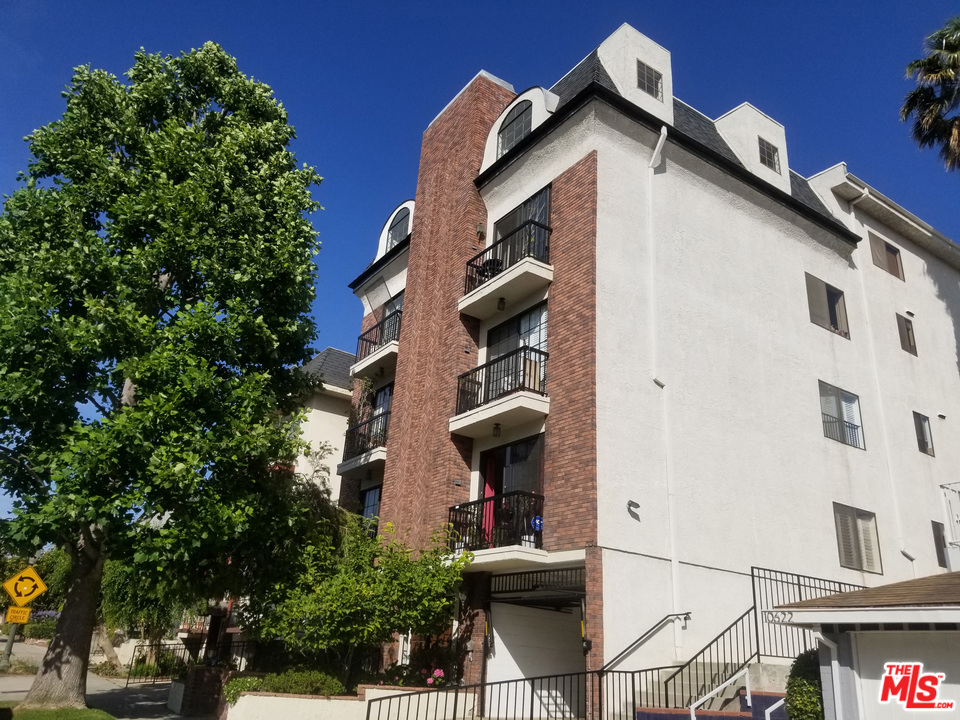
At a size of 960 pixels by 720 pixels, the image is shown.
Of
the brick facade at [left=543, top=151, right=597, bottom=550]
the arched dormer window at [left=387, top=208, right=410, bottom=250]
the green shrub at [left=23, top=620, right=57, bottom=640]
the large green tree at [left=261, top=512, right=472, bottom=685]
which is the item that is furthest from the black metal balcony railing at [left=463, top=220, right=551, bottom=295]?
the green shrub at [left=23, top=620, right=57, bottom=640]

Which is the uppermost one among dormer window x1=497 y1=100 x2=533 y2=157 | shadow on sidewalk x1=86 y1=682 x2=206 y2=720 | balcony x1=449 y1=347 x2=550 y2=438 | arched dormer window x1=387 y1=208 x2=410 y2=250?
arched dormer window x1=387 y1=208 x2=410 y2=250

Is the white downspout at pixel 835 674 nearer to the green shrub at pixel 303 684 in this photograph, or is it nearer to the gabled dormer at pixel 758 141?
the green shrub at pixel 303 684

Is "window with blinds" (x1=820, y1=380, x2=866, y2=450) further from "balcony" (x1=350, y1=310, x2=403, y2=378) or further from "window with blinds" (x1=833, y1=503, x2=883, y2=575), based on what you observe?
"balcony" (x1=350, y1=310, x2=403, y2=378)

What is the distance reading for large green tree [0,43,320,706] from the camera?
44.6ft

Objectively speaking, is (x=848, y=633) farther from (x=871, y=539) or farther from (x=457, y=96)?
(x=457, y=96)

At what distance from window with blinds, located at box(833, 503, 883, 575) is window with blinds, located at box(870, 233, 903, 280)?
867cm

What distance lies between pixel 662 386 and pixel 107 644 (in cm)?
2803

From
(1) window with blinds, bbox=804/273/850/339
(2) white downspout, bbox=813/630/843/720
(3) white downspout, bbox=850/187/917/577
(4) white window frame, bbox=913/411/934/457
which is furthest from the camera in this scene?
(4) white window frame, bbox=913/411/934/457

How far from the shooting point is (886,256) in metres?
24.0

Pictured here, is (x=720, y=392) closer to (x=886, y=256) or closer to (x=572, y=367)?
(x=572, y=367)

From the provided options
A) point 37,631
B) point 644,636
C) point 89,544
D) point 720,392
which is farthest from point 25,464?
point 37,631

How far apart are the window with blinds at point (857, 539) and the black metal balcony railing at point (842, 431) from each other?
6.06ft

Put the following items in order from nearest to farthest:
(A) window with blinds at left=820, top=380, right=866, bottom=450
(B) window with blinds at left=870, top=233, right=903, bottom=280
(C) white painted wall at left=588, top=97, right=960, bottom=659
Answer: (C) white painted wall at left=588, top=97, right=960, bottom=659 → (A) window with blinds at left=820, top=380, right=866, bottom=450 → (B) window with blinds at left=870, top=233, right=903, bottom=280

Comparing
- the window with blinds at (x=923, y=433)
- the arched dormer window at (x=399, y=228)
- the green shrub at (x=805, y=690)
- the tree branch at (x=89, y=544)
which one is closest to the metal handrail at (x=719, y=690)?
the green shrub at (x=805, y=690)
